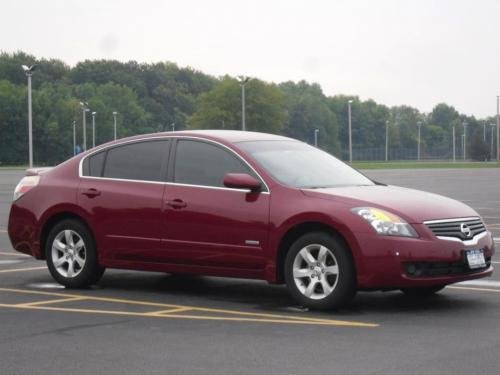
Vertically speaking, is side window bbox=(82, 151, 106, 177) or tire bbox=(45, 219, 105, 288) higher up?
side window bbox=(82, 151, 106, 177)

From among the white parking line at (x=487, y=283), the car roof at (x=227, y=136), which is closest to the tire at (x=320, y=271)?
the car roof at (x=227, y=136)

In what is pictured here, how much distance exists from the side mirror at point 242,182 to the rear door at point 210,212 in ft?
0.35

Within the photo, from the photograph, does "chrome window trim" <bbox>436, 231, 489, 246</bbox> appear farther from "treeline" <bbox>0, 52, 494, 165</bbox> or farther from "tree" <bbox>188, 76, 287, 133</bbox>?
"tree" <bbox>188, 76, 287, 133</bbox>

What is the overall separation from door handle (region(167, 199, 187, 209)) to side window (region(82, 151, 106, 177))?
115cm

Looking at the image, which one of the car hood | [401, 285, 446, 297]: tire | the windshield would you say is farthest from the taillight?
[401, 285, 446, 297]: tire

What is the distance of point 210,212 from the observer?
9.72 meters

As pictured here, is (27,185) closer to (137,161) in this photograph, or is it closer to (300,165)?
(137,161)

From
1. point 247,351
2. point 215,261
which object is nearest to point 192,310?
point 215,261

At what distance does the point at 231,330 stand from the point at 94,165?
351 cm

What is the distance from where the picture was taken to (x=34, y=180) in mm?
11250

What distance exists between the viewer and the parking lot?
6.55 metres

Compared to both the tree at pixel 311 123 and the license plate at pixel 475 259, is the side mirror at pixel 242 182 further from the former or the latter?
the tree at pixel 311 123

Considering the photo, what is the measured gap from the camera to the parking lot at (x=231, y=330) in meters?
6.55

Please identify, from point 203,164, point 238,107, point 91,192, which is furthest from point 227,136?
point 238,107
